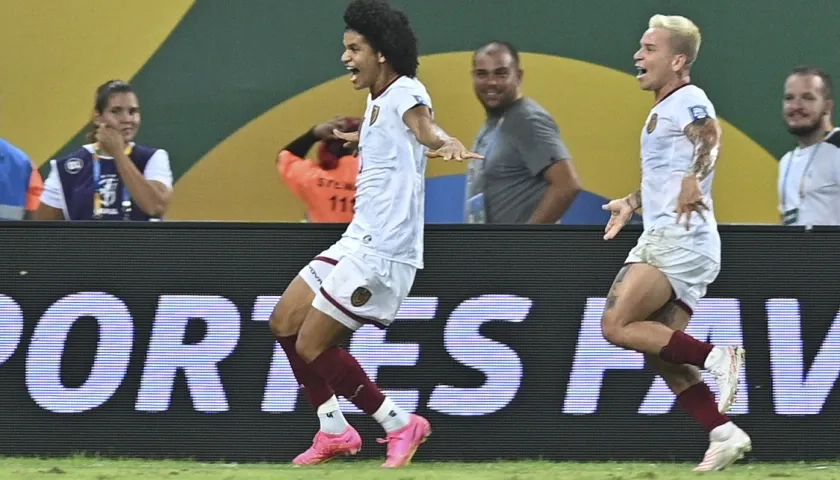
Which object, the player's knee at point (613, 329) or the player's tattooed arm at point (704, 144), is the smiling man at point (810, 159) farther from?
the player's knee at point (613, 329)

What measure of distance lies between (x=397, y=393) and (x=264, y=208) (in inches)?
92.3

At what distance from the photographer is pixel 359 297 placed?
19.5 feet

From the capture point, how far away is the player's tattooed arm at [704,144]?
5.77 m

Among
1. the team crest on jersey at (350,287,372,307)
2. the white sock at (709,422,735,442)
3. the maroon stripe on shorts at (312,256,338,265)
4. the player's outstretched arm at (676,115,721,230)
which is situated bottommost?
the white sock at (709,422,735,442)

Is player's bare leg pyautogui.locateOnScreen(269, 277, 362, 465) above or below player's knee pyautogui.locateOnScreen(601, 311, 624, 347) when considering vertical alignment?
below

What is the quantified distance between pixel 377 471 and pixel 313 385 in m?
0.46

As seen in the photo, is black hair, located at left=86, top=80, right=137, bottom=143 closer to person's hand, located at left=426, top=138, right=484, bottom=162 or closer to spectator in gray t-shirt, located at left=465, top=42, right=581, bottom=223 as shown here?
spectator in gray t-shirt, located at left=465, top=42, right=581, bottom=223

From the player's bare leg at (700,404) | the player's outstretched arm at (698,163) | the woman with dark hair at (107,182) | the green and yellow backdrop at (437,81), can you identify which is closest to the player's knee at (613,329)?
the player's bare leg at (700,404)

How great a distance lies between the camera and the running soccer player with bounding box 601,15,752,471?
580 centimetres

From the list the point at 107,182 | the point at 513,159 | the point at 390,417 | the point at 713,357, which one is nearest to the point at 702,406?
the point at 713,357

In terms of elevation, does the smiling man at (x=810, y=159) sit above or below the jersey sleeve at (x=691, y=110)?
below

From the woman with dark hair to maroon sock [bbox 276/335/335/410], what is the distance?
1255 millimetres

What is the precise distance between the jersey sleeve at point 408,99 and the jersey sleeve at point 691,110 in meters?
0.99

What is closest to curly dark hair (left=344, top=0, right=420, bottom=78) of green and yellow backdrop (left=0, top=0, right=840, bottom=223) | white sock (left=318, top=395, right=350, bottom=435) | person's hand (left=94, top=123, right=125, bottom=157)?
white sock (left=318, top=395, right=350, bottom=435)
